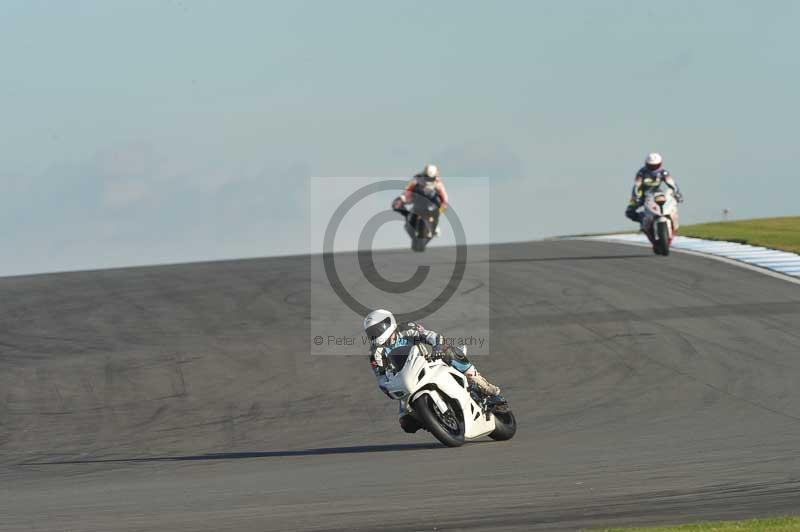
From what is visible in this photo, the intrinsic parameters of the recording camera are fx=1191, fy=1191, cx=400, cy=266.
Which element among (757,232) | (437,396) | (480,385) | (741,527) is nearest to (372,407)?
(480,385)

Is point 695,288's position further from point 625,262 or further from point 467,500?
point 467,500

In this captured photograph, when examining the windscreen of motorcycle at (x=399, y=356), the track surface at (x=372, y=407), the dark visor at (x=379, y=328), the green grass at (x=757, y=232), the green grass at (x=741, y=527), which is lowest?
the track surface at (x=372, y=407)

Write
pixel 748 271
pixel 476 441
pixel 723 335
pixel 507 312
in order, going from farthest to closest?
1. pixel 748 271
2. pixel 507 312
3. pixel 723 335
4. pixel 476 441

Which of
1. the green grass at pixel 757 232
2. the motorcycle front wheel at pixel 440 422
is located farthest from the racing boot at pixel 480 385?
the green grass at pixel 757 232

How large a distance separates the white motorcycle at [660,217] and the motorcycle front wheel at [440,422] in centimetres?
1596

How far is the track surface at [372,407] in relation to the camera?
8.57m

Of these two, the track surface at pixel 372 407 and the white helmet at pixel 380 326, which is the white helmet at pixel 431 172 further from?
the white helmet at pixel 380 326

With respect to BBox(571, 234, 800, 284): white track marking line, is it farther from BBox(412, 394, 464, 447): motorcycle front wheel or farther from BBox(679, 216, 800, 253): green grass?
BBox(412, 394, 464, 447): motorcycle front wheel

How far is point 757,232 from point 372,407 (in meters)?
21.8

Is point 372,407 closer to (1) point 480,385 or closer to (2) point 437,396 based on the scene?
(1) point 480,385

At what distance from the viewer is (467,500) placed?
8547 millimetres

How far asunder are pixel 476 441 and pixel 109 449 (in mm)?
4675

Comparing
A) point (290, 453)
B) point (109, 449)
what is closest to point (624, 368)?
point (290, 453)

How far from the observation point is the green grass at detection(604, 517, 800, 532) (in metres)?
7.06
